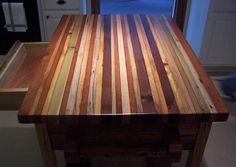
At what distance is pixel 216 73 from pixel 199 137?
1986 mm

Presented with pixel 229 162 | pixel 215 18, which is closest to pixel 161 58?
pixel 229 162

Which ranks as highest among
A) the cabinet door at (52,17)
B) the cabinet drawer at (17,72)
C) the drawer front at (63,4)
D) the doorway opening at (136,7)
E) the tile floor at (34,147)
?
the drawer front at (63,4)

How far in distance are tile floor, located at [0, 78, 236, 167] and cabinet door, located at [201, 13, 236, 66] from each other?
850 mm

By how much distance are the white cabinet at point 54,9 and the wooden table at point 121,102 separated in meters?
1.37

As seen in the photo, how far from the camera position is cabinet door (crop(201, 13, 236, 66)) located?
247 cm

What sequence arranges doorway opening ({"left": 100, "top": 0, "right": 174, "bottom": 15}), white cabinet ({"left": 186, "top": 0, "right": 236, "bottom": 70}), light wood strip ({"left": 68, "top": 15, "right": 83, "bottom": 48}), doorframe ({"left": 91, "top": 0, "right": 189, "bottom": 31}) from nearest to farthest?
light wood strip ({"left": 68, "top": 15, "right": 83, "bottom": 48}) < white cabinet ({"left": 186, "top": 0, "right": 236, "bottom": 70}) < doorframe ({"left": 91, "top": 0, "right": 189, "bottom": 31}) < doorway opening ({"left": 100, "top": 0, "right": 174, "bottom": 15})

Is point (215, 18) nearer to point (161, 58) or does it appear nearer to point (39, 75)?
point (161, 58)

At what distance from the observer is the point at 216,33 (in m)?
2.53

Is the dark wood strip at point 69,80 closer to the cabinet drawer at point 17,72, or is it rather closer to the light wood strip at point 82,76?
the light wood strip at point 82,76

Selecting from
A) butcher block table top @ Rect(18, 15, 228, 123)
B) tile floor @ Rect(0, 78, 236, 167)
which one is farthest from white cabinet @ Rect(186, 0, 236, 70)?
butcher block table top @ Rect(18, 15, 228, 123)

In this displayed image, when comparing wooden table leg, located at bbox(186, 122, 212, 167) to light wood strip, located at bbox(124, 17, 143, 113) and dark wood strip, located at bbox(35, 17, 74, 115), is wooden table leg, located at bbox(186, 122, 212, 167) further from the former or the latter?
dark wood strip, located at bbox(35, 17, 74, 115)

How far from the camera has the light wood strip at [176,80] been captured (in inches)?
34.6

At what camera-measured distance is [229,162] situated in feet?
5.49

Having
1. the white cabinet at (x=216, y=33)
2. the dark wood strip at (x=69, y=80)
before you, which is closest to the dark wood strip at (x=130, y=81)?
the dark wood strip at (x=69, y=80)
